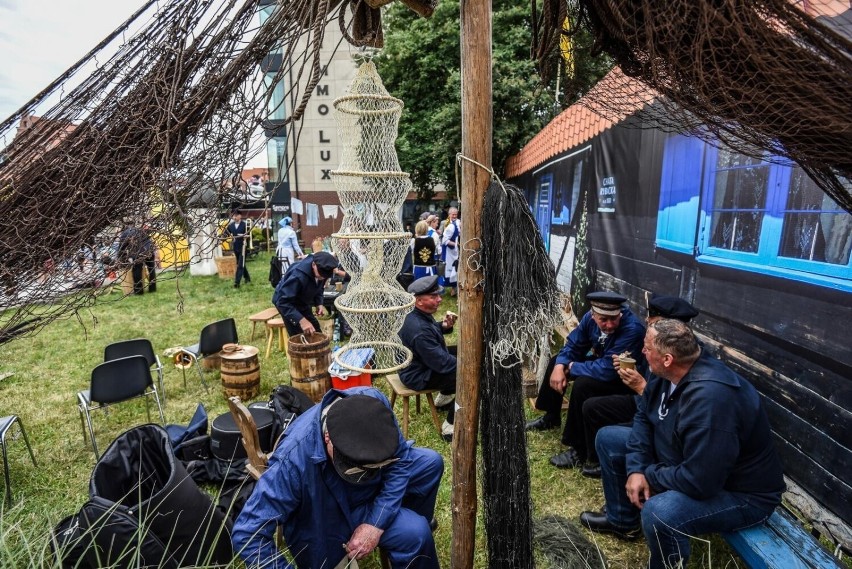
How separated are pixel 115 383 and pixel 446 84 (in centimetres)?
1150

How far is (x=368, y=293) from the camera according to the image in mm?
3439

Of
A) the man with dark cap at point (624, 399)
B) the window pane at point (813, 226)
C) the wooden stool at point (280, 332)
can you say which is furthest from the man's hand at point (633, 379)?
the wooden stool at point (280, 332)

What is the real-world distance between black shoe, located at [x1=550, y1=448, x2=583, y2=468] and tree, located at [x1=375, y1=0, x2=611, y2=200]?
926cm

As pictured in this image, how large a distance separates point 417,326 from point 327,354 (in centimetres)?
135

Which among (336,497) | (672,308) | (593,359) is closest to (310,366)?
(336,497)

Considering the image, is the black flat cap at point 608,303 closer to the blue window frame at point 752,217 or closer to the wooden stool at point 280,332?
the blue window frame at point 752,217

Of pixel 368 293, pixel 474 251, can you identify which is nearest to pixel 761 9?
pixel 474 251

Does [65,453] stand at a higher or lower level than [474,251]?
lower

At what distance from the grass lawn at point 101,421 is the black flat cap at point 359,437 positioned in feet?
2.80

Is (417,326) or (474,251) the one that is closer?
(474,251)

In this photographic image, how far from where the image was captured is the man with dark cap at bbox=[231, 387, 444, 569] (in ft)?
6.97

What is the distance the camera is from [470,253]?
6.93 ft

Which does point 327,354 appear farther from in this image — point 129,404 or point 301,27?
point 301,27

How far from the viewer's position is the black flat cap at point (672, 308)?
3.10 metres
